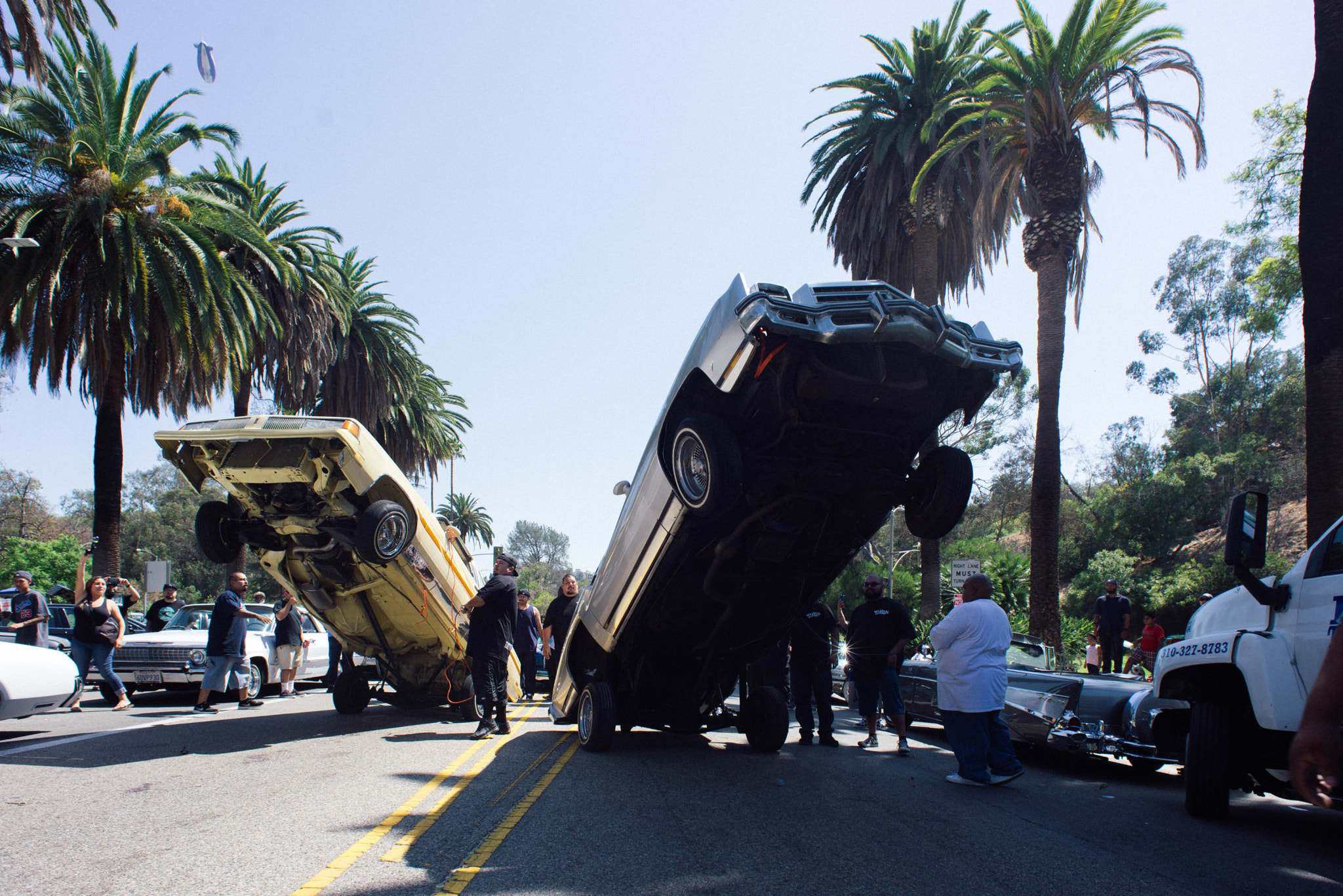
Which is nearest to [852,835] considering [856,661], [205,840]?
[205,840]

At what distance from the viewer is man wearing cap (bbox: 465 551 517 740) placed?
8.06 meters

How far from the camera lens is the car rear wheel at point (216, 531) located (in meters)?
7.95

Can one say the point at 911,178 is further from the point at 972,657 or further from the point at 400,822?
the point at 400,822

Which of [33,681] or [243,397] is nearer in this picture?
[33,681]

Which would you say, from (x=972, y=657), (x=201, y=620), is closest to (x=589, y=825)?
(x=972, y=657)

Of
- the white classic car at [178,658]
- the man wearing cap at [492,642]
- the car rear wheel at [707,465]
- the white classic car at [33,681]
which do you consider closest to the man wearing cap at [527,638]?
the white classic car at [178,658]

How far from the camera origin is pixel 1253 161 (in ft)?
71.0

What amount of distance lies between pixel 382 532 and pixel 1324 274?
31.1 feet

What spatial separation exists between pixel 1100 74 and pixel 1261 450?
30.7m

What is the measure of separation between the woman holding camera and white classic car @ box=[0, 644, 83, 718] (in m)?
2.48

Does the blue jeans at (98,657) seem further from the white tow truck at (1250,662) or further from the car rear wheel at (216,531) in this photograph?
the white tow truck at (1250,662)

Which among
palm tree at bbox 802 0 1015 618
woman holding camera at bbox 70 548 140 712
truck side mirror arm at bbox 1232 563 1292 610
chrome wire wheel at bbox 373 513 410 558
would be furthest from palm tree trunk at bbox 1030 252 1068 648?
woman holding camera at bbox 70 548 140 712

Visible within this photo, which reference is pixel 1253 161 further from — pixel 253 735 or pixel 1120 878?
pixel 253 735

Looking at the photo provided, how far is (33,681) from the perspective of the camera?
284 inches
